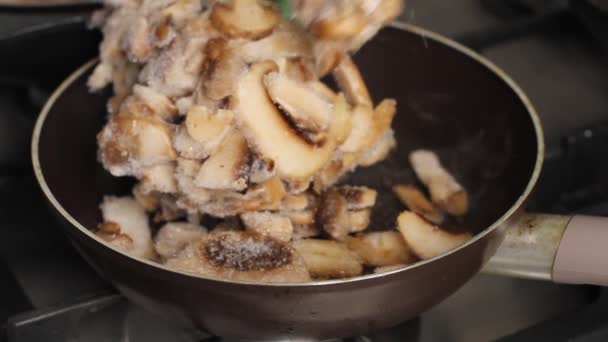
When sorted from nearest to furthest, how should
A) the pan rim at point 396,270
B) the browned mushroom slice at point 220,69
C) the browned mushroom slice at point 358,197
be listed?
the pan rim at point 396,270 < the browned mushroom slice at point 220,69 < the browned mushroom slice at point 358,197

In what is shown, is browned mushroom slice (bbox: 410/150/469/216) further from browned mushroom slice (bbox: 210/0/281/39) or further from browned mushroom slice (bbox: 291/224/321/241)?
browned mushroom slice (bbox: 210/0/281/39)

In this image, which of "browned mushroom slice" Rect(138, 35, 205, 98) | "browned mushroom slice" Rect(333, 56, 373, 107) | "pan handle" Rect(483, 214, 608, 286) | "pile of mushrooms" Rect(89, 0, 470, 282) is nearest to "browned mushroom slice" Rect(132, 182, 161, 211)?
"pile of mushrooms" Rect(89, 0, 470, 282)

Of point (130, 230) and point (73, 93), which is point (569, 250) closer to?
point (130, 230)

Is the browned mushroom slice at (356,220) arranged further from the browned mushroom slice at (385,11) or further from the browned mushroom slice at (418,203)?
the browned mushroom slice at (385,11)

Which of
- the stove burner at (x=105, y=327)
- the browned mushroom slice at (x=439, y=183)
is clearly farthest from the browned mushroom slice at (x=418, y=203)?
the stove burner at (x=105, y=327)

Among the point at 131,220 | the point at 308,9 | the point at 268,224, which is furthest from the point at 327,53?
the point at 131,220

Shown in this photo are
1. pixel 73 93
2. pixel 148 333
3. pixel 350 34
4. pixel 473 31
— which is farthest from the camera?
pixel 473 31

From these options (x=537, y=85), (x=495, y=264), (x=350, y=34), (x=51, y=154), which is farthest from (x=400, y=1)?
(x=537, y=85)
